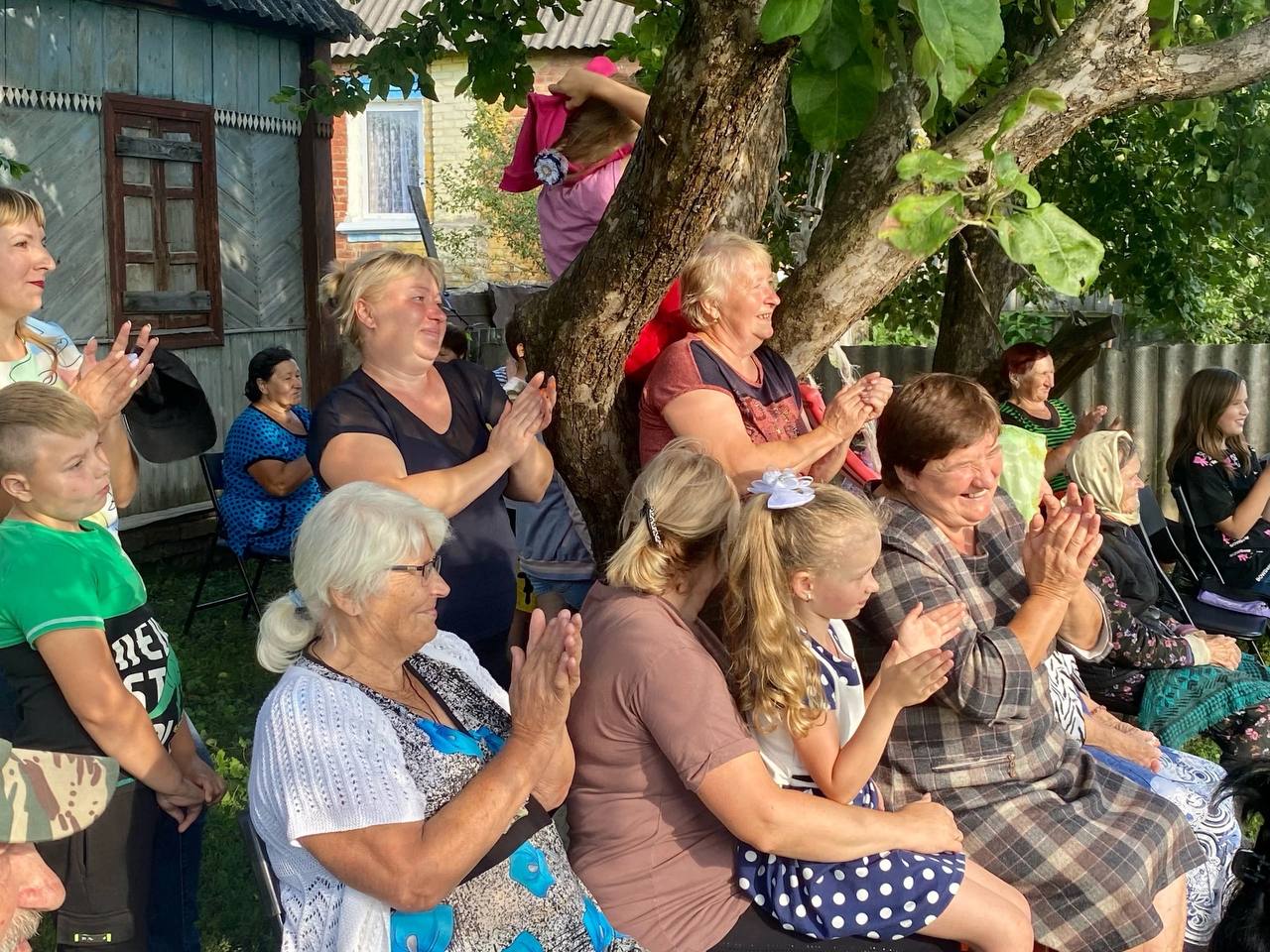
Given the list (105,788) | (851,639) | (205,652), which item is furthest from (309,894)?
(205,652)

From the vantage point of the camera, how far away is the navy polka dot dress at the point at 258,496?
7.17 meters

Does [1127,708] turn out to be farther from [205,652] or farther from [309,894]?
[205,652]

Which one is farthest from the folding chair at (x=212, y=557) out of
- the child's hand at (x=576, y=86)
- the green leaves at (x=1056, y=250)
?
the green leaves at (x=1056, y=250)

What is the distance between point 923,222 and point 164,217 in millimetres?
8595

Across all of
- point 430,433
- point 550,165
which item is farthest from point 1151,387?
point 430,433

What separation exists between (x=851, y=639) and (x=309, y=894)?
1557 mm

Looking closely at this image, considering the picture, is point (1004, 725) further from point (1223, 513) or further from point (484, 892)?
point (1223, 513)

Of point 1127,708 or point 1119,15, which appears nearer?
point 1119,15

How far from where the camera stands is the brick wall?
18484mm

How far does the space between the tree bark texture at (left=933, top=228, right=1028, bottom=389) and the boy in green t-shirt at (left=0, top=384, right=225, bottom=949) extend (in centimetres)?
628

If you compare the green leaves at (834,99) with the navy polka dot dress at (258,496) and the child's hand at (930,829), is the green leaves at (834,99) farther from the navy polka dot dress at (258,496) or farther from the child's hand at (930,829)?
the navy polka dot dress at (258,496)

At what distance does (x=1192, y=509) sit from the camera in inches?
245

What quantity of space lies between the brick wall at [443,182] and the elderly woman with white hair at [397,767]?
15.6m

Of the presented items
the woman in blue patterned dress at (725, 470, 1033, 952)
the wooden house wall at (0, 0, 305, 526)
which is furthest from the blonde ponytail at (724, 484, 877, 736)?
the wooden house wall at (0, 0, 305, 526)
